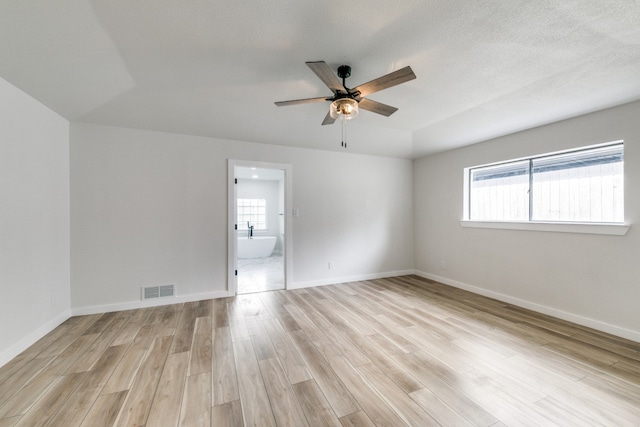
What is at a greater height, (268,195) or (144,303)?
(268,195)

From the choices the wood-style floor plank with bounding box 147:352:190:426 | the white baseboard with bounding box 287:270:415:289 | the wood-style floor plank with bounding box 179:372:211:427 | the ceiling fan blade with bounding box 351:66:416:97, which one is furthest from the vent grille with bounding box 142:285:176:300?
the ceiling fan blade with bounding box 351:66:416:97

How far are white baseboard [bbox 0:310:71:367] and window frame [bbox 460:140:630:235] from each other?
18.4 ft

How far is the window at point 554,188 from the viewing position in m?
2.74

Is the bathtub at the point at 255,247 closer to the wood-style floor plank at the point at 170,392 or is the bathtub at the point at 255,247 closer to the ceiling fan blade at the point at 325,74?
the wood-style floor plank at the point at 170,392

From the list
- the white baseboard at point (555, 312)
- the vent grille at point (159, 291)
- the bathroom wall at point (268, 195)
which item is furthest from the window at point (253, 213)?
the white baseboard at point (555, 312)

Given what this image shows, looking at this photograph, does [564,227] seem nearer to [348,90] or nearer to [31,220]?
[348,90]

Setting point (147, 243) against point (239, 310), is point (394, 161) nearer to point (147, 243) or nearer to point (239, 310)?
point (239, 310)

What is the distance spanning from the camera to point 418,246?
5113 mm

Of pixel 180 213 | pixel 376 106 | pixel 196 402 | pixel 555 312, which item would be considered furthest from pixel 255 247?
pixel 555 312

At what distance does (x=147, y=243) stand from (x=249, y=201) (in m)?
5.04

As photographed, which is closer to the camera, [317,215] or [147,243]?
[147,243]

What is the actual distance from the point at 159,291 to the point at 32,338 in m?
1.17

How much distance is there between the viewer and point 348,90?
1.97 m

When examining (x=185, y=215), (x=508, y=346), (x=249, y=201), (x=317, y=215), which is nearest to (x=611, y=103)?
(x=508, y=346)
